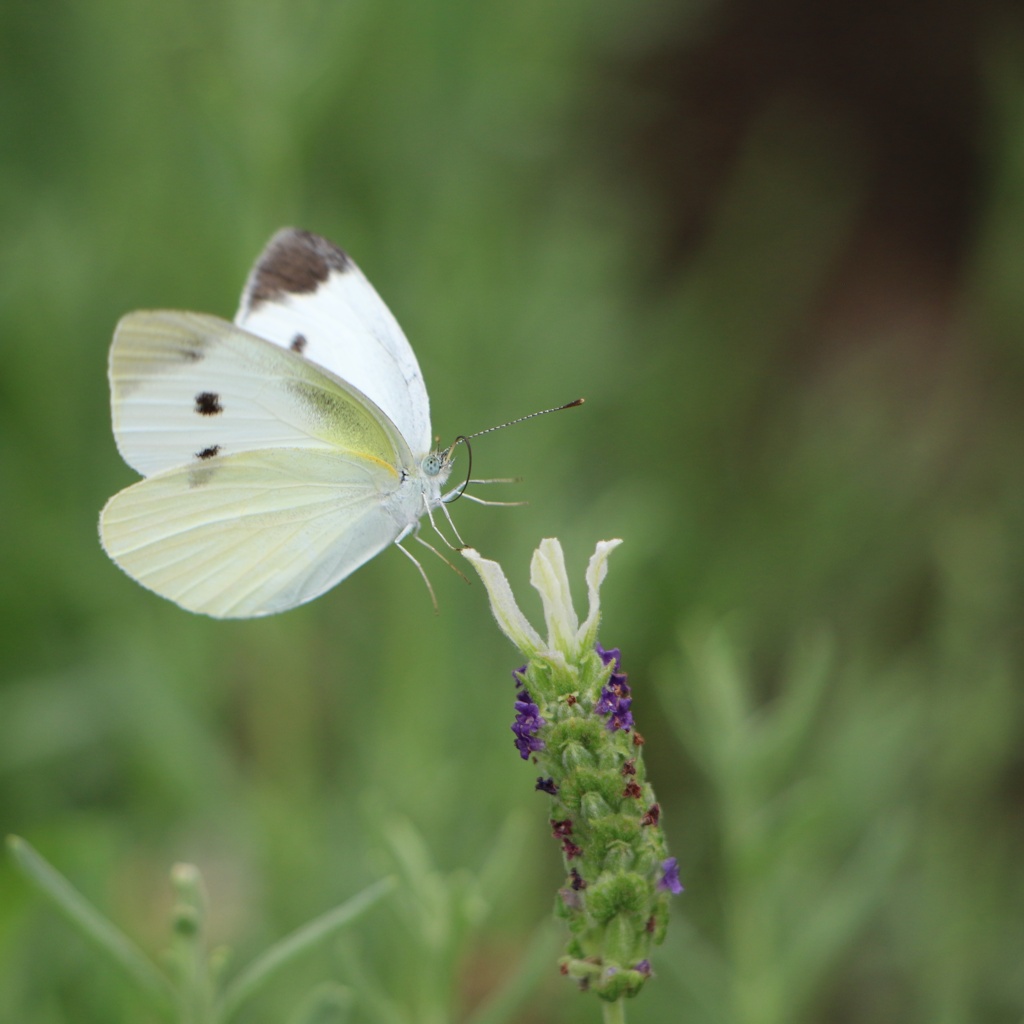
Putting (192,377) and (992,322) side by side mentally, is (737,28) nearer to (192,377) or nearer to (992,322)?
(992,322)

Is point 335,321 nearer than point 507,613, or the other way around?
point 507,613

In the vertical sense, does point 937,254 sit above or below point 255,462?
above

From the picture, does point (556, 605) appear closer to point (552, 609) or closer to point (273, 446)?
point (552, 609)

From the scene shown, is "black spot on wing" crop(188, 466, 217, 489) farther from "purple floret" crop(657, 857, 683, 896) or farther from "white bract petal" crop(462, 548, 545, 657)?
"purple floret" crop(657, 857, 683, 896)

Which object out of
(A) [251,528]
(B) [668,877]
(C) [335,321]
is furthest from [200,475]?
(B) [668,877]

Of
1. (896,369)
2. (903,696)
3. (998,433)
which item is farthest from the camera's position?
(896,369)

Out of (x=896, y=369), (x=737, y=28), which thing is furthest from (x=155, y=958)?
(x=737, y=28)
